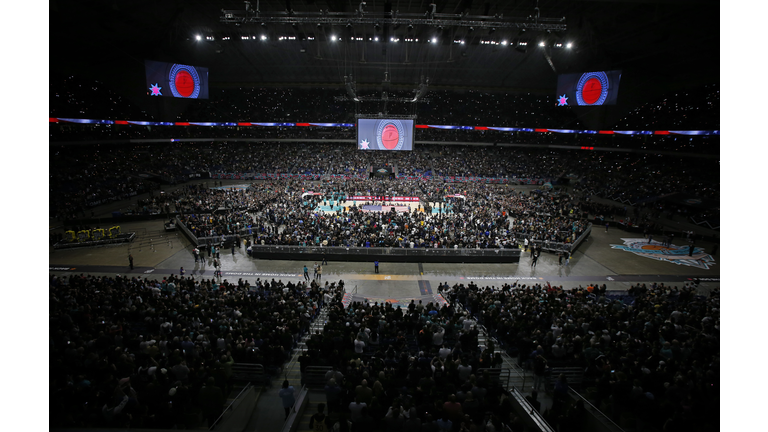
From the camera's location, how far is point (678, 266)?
21203 millimetres

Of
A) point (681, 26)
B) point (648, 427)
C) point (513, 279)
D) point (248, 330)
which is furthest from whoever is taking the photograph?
point (681, 26)

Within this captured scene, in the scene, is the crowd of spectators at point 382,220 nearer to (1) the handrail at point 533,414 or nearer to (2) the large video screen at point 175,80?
(2) the large video screen at point 175,80

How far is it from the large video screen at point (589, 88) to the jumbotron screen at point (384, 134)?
1906cm

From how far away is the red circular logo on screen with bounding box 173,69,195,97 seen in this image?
41000 mm

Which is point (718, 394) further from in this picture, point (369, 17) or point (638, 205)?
point (638, 205)

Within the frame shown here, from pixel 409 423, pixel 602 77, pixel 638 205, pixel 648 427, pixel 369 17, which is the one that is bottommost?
pixel 648 427

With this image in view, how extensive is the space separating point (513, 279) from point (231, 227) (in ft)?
60.1

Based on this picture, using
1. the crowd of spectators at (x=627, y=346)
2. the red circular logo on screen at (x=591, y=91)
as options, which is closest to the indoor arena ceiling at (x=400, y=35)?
the red circular logo on screen at (x=591, y=91)

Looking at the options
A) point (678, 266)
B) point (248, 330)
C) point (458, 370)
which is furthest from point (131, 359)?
point (678, 266)

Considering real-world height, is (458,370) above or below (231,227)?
below

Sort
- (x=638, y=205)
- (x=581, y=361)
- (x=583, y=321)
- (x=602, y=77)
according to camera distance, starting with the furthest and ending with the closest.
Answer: (x=602, y=77) → (x=638, y=205) → (x=583, y=321) → (x=581, y=361)

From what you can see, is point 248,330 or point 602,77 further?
point 602,77

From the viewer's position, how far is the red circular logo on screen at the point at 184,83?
135 ft

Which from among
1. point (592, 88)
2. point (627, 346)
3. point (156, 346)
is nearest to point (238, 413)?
point (156, 346)
